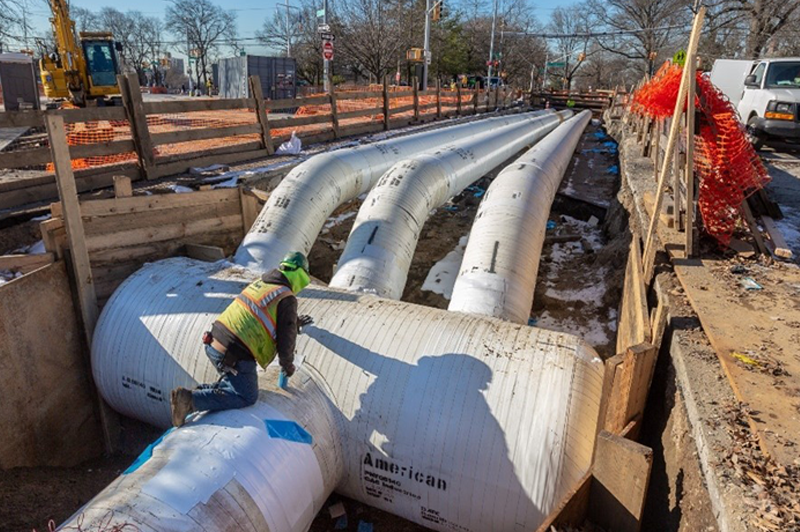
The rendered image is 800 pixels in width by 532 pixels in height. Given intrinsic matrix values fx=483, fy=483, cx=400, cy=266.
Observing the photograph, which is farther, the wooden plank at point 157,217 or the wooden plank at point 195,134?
the wooden plank at point 195,134

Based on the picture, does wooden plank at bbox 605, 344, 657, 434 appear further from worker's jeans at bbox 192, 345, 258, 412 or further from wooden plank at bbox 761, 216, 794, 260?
wooden plank at bbox 761, 216, 794, 260

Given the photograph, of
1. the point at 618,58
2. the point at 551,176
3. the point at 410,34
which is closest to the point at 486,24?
the point at 618,58

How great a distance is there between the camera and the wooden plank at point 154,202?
5.43 meters

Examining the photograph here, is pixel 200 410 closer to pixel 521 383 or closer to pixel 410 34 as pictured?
pixel 521 383

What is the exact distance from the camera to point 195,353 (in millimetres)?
4312

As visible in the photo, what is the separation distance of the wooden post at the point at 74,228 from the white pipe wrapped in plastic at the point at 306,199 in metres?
1.54

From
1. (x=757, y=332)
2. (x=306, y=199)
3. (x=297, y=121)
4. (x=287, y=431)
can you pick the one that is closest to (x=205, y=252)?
(x=306, y=199)

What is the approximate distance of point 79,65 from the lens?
17.7 meters

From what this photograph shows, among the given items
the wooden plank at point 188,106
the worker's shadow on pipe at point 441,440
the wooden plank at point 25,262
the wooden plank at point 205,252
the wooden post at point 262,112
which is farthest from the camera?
the wooden post at point 262,112

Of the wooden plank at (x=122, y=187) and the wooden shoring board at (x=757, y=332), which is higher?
the wooden plank at (x=122, y=187)

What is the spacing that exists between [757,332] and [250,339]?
3757mm

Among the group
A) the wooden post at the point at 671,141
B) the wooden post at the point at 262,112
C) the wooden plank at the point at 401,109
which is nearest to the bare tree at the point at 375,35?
the wooden plank at the point at 401,109

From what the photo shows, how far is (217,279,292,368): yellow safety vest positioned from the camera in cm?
342

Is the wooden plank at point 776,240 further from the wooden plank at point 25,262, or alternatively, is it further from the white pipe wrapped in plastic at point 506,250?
the wooden plank at point 25,262
